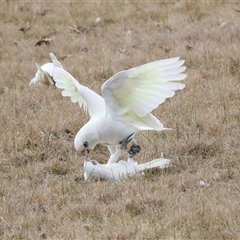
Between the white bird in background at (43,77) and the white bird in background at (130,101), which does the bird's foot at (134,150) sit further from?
the white bird in background at (43,77)

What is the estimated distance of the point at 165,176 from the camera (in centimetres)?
477

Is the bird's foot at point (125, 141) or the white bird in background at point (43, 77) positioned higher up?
the bird's foot at point (125, 141)

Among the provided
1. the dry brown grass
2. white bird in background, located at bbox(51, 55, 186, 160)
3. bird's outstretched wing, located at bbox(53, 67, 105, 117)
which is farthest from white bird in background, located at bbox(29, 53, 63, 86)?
white bird in background, located at bbox(51, 55, 186, 160)

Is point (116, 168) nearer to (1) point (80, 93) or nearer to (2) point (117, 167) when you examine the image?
(2) point (117, 167)

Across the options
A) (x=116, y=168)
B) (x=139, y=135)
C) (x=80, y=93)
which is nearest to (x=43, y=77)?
(x=139, y=135)

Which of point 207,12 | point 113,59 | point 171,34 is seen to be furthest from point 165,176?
point 207,12

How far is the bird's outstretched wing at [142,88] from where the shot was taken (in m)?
4.52

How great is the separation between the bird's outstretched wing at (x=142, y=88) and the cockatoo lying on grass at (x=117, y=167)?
22 cm

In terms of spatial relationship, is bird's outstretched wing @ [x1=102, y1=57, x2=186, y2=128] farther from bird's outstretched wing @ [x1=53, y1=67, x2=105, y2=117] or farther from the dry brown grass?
the dry brown grass

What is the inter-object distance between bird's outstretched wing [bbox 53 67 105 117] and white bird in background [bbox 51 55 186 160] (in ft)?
0.17

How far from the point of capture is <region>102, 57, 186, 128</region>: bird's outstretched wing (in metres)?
4.52

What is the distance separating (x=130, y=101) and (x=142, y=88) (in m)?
0.14

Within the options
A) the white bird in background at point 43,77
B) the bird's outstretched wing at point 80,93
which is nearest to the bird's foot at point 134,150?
the bird's outstretched wing at point 80,93

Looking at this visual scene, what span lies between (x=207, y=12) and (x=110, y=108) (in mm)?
4469
